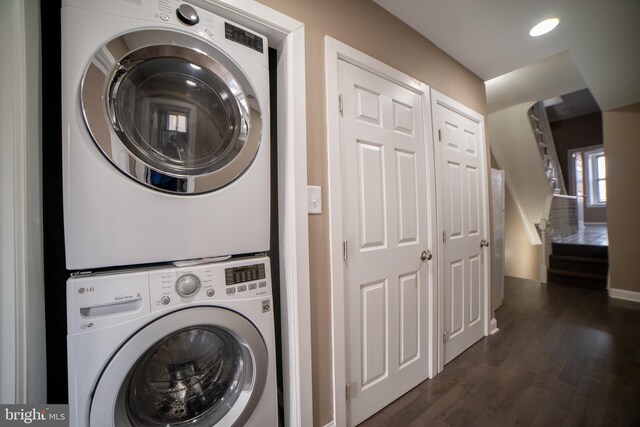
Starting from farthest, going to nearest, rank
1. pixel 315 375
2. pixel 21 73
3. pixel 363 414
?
pixel 363 414
pixel 315 375
pixel 21 73

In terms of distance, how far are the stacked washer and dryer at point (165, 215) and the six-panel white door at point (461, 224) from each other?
1.39 metres

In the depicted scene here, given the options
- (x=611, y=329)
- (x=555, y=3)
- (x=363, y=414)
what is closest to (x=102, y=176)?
(x=363, y=414)

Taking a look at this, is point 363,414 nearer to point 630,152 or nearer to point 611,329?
point 611,329

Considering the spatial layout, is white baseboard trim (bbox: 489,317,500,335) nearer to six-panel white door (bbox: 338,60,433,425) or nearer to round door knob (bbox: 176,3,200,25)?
six-panel white door (bbox: 338,60,433,425)

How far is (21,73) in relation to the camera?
24.3 inches

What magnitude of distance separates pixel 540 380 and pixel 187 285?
7.42ft

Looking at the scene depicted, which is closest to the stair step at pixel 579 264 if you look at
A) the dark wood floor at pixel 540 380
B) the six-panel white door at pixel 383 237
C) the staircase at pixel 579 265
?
the staircase at pixel 579 265

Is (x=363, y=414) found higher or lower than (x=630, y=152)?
lower

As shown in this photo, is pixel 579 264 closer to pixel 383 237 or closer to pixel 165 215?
pixel 383 237

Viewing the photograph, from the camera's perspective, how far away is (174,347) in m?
0.78

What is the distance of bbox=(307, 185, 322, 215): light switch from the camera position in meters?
1.08

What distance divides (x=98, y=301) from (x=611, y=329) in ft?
12.6

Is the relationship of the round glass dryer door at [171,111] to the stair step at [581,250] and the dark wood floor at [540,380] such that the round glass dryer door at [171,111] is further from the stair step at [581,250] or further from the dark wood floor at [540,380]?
the stair step at [581,250]

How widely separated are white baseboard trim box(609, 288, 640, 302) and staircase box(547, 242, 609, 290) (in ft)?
0.76
